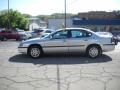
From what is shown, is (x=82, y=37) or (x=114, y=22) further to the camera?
→ (x=114, y=22)

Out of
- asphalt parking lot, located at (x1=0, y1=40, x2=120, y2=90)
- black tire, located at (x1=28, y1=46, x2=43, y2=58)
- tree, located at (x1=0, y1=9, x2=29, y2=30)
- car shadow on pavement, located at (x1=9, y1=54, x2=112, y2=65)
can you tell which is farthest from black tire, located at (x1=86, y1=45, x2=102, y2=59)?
tree, located at (x1=0, y1=9, x2=29, y2=30)

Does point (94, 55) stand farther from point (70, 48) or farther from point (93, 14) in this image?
point (93, 14)

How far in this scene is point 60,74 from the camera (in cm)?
738

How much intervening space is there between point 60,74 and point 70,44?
3.31 meters

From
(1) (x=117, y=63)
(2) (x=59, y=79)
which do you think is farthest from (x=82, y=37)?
(2) (x=59, y=79)

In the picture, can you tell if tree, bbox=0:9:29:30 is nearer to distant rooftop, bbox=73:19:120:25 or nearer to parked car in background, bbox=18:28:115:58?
distant rooftop, bbox=73:19:120:25

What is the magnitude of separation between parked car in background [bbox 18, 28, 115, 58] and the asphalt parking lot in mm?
510

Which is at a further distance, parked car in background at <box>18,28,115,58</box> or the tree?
the tree

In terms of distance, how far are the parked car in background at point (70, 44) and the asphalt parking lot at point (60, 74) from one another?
510 mm

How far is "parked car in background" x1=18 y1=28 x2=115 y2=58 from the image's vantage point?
10.5 meters

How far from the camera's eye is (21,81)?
6559mm

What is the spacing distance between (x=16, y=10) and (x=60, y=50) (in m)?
Result: 43.1

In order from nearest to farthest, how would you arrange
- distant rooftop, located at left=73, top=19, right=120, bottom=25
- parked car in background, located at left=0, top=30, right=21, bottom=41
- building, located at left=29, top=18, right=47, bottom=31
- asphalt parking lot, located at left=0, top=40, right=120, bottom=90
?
asphalt parking lot, located at left=0, top=40, right=120, bottom=90, parked car in background, located at left=0, top=30, right=21, bottom=41, distant rooftop, located at left=73, top=19, right=120, bottom=25, building, located at left=29, top=18, right=47, bottom=31

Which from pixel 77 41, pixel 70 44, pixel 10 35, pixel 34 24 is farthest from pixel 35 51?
pixel 34 24
